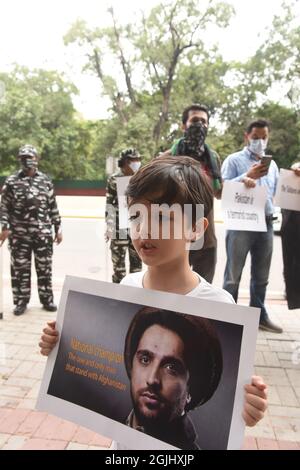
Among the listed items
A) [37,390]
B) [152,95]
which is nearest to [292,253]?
[37,390]

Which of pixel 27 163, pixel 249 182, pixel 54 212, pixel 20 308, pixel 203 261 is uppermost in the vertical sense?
pixel 27 163

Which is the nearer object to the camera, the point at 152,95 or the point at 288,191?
the point at 288,191

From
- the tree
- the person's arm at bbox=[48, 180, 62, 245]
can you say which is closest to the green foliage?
the tree

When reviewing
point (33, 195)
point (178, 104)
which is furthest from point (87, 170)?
point (33, 195)

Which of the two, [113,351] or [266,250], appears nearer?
[113,351]

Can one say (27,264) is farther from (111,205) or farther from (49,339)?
(49,339)

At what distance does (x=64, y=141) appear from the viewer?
13.7 metres

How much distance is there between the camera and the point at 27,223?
155 inches

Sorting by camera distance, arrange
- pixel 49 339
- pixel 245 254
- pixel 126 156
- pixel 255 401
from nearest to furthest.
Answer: pixel 255 401 < pixel 49 339 < pixel 245 254 < pixel 126 156

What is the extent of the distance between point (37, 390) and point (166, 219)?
1999 millimetres
